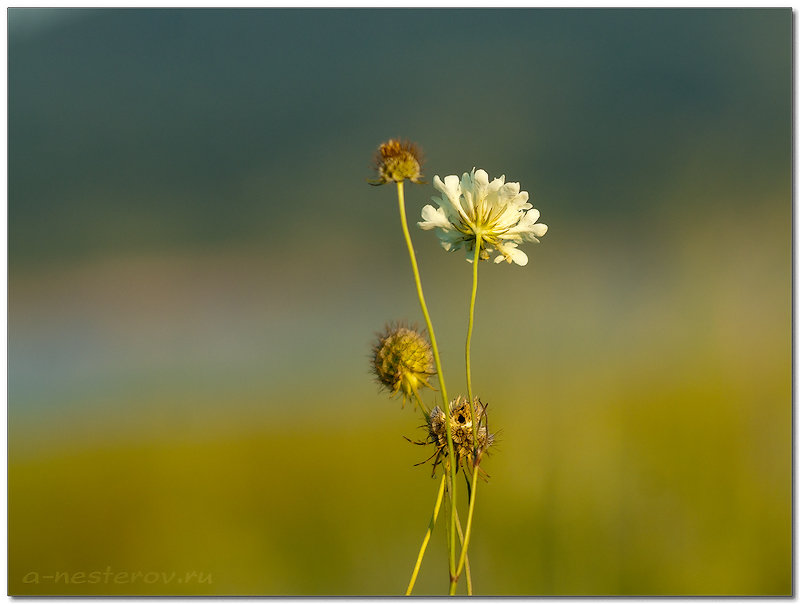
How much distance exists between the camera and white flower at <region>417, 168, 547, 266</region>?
149cm

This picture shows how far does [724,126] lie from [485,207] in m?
1.12

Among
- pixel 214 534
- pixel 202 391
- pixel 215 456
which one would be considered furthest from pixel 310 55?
pixel 214 534

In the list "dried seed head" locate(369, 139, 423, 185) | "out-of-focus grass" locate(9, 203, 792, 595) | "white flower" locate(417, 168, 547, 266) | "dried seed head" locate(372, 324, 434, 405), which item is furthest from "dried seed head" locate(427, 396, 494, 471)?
"out-of-focus grass" locate(9, 203, 792, 595)

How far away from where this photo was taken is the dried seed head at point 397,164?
1.42 metres

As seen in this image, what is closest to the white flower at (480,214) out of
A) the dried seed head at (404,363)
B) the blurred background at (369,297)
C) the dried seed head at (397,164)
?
the dried seed head at (397,164)

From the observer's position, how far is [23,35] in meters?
2.30

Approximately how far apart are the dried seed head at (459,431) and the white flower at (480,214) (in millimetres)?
298

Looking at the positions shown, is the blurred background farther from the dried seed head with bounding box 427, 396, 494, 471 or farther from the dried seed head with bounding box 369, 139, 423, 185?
the dried seed head with bounding box 369, 139, 423, 185

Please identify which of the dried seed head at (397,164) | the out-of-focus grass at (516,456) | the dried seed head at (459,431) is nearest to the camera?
the dried seed head at (397,164)

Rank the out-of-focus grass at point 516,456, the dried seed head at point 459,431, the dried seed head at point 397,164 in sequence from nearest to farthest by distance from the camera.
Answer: the dried seed head at point 397,164
the dried seed head at point 459,431
the out-of-focus grass at point 516,456

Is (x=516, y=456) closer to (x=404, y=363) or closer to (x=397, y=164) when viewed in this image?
(x=404, y=363)

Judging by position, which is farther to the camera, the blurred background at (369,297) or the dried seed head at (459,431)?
the blurred background at (369,297)

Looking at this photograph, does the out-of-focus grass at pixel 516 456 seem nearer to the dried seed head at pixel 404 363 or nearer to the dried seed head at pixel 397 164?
the dried seed head at pixel 404 363

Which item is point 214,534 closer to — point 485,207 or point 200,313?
point 200,313
